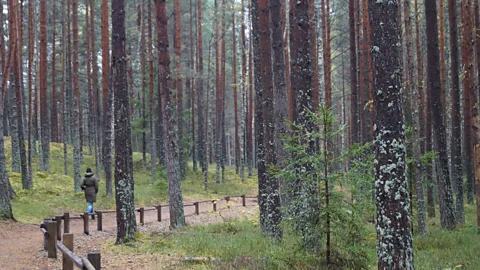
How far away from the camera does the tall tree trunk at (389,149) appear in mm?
6059

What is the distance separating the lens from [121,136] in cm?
1244

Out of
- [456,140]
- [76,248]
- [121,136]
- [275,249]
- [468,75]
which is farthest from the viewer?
[468,75]

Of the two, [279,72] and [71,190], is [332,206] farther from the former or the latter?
[71,190]

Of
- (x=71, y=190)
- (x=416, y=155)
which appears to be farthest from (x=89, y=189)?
(x=416, y=155)

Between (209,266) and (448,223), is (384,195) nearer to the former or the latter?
(209,266)

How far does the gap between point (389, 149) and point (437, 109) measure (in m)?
8.96

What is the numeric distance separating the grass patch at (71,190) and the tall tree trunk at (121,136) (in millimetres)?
5587

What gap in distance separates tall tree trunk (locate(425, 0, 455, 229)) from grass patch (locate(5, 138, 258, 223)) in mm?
14370

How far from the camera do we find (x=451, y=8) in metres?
15.0

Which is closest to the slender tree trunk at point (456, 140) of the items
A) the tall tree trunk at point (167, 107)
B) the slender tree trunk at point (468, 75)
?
the slender tree trunk at point (468, 75)

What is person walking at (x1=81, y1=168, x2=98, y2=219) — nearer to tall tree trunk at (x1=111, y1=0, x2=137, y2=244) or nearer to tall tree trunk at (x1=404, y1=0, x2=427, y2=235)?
tall tree trunk at (x1=111, y1=0, x2=137, y2=244)

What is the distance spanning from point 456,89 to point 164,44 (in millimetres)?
10584

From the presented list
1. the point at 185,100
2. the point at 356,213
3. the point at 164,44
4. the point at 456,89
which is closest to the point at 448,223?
the point at 456,89

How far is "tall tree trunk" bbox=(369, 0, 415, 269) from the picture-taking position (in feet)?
19.9
